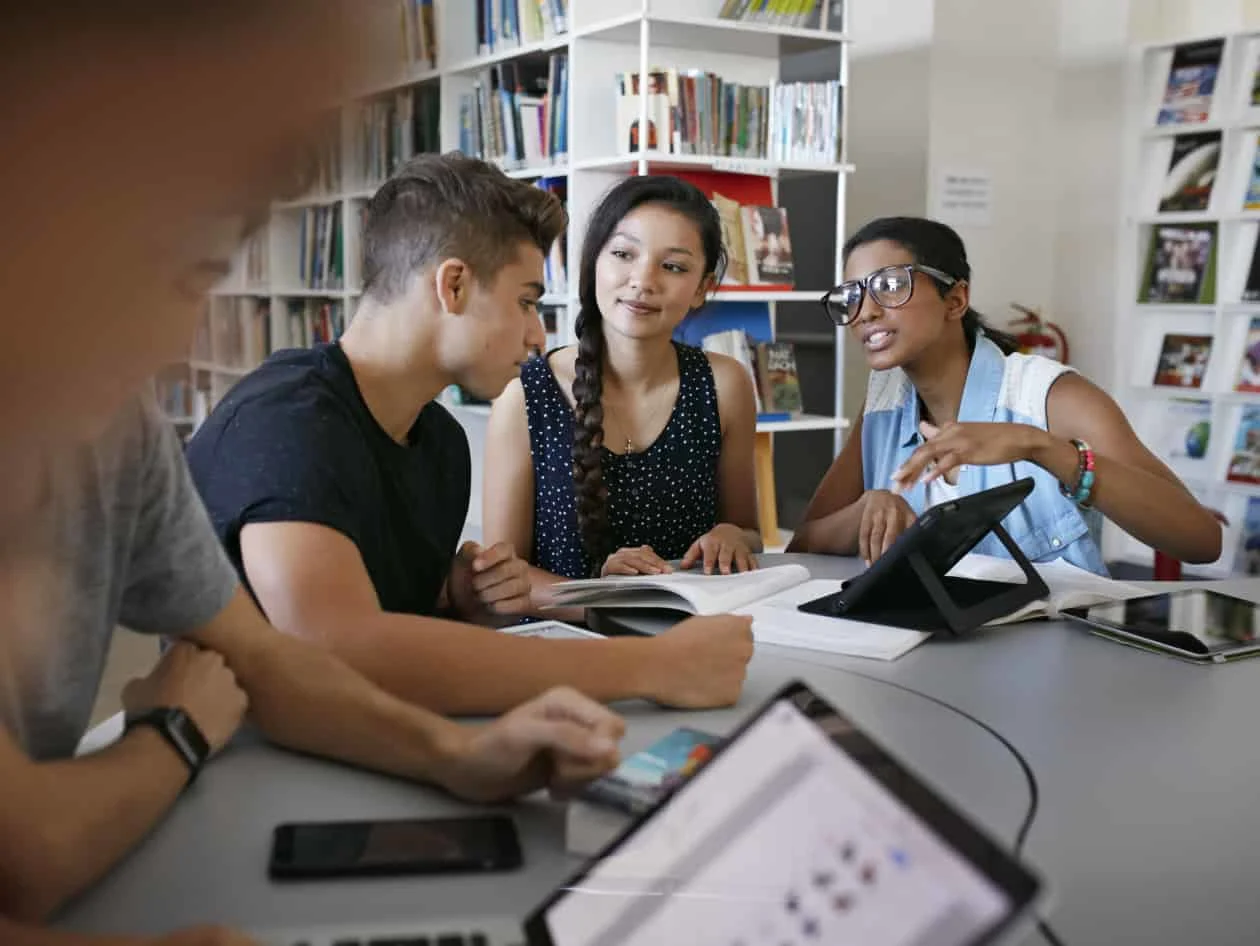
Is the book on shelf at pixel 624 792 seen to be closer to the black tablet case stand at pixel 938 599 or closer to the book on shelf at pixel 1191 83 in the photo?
the black tablet case stand at pixel 938 599

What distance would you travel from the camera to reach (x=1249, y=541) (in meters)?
4.57

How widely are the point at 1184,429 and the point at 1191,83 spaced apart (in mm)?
1307

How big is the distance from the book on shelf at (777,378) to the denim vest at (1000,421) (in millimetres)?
1434

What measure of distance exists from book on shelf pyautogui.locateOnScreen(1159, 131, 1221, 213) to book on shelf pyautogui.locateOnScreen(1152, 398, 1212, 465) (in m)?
0.75

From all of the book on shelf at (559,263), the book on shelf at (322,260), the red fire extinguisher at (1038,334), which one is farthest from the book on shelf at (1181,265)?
the book on shelf at (322,260)

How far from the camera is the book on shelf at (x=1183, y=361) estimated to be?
4742 mm

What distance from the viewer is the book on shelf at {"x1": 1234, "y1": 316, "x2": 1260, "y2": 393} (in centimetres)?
453

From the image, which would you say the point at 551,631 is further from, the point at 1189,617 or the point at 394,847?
the point at 1189,617

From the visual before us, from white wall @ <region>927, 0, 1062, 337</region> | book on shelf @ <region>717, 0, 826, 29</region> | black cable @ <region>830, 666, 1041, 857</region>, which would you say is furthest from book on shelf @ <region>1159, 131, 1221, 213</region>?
black cable @ <region>830, 666, 1041, 857</region>

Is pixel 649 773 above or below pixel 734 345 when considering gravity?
below

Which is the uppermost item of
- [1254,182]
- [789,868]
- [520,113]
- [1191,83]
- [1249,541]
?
[1191,83]

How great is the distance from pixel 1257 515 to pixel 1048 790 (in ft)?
13.6

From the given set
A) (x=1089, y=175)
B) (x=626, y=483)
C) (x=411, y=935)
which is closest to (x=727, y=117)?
(x=626, y=483)

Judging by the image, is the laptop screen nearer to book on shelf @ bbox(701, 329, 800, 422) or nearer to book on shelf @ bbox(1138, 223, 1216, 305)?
book on shelf @ bbox(701, 329, 800, 422)
